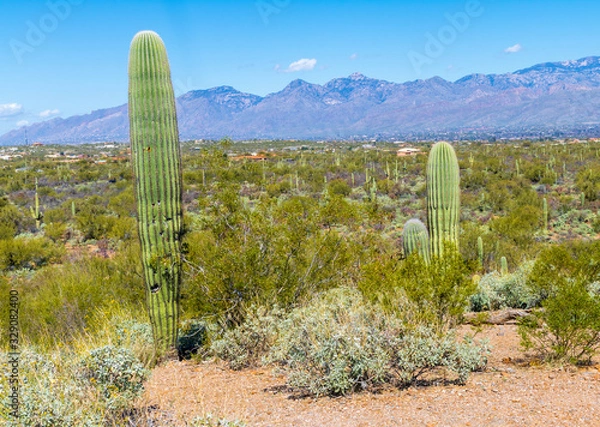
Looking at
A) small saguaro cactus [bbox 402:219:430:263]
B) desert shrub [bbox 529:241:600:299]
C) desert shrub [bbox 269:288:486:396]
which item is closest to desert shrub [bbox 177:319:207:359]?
desert shrub [bbox 269:288:486:396]

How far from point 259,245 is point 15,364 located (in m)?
4.19

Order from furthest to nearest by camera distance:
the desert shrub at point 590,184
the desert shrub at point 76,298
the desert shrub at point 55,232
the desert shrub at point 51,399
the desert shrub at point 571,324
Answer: the desert shrub at point 590,184 < the desert shrub at point 55,232 < the desert shrub at point 76,298 < the desert shrub at point 571,324 < the desert shrub at point 51,399

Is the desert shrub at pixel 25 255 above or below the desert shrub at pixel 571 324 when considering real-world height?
below

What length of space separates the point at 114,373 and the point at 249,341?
2683 mm

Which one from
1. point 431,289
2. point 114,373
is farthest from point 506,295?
point 114,373

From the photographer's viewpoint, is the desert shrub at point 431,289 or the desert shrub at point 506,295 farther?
the desert shrub at point 506,295

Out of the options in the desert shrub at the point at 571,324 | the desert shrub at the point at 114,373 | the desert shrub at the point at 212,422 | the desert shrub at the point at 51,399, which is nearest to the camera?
the desert shrub at the point at 212,422

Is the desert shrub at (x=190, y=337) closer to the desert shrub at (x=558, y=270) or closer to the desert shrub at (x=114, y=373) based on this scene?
the desert shrub at (x=114, y=373)

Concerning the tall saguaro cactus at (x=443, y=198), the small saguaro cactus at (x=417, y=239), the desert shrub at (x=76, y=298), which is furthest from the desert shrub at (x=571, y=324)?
the desert shrub at (x=76, y=298)

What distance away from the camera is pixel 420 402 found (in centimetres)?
586

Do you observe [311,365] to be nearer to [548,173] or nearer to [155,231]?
[155,231]

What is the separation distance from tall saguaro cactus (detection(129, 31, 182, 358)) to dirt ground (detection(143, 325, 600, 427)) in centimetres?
125

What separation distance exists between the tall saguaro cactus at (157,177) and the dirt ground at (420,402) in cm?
125

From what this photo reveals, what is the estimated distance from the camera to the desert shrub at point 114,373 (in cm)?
543
